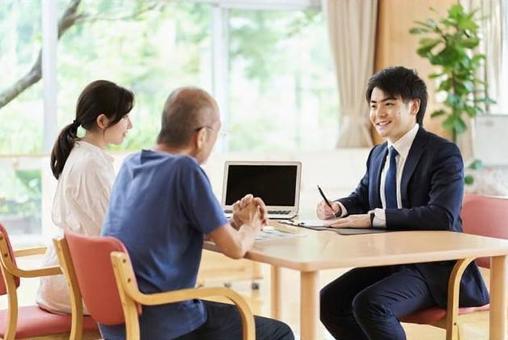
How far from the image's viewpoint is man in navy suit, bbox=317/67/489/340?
3117 millimetres

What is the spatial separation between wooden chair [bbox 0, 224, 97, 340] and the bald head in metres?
0.72

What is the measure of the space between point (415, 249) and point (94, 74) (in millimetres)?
4797

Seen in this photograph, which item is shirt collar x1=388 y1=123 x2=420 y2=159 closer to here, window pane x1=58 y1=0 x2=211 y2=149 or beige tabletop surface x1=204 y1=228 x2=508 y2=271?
beige tabletop surface x1=204 y1=228 x2=508 y2=271

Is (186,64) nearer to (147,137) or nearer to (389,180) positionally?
(147,137)

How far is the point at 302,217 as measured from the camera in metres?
3.68

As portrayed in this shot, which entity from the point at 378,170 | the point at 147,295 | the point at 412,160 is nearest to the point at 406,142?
the point at 412,160

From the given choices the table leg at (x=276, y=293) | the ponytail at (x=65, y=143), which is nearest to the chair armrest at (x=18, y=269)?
the ponytail at (x=65, y=143)

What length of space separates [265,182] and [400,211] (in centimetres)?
69

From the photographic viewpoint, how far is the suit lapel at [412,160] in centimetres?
334

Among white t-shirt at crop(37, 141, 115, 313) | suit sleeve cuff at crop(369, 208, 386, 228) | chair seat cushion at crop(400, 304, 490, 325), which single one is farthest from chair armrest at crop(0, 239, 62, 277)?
chair seat cushion at crop(400, 304, 490, 325)

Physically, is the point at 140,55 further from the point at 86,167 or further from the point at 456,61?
the point at 86,167

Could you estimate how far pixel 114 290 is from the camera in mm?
2578

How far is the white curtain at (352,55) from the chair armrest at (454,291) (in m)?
4.73

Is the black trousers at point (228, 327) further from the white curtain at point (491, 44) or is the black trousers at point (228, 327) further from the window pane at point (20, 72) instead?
the white curtain at point (491, 44)
